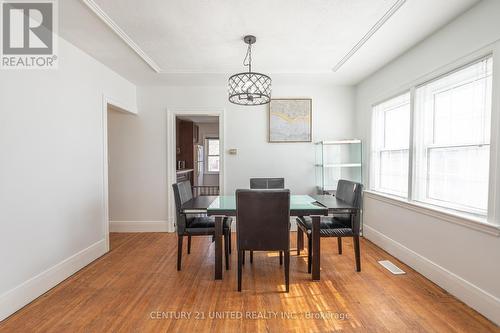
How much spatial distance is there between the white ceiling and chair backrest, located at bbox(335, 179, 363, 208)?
1541 millimetres

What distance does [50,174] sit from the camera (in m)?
2.29

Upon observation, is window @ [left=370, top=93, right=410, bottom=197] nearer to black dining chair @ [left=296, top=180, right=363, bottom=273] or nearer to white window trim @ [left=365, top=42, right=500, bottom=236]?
white window trim @ [left=365, top=42, right=500, bottom=236]

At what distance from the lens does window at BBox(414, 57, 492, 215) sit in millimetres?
→ 1990

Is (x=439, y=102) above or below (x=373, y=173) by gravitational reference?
above

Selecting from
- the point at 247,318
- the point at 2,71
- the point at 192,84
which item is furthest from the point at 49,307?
the point at 192,84

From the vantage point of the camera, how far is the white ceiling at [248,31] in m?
2.00

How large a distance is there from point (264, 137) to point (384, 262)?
2443mm

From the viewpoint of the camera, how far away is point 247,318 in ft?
6.10

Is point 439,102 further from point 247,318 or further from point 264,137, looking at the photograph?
point 247,318

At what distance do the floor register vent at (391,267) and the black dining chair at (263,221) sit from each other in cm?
124

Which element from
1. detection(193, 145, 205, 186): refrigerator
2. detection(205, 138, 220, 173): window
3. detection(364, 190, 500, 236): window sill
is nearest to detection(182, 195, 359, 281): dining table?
detection(364, 190, 500, 236): window sill

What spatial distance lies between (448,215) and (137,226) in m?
4.16

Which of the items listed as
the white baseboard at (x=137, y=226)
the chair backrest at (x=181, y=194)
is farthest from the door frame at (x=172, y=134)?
the chair backrest at (x=181, y=194)

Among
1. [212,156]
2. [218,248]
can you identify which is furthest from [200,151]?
[218,248]
